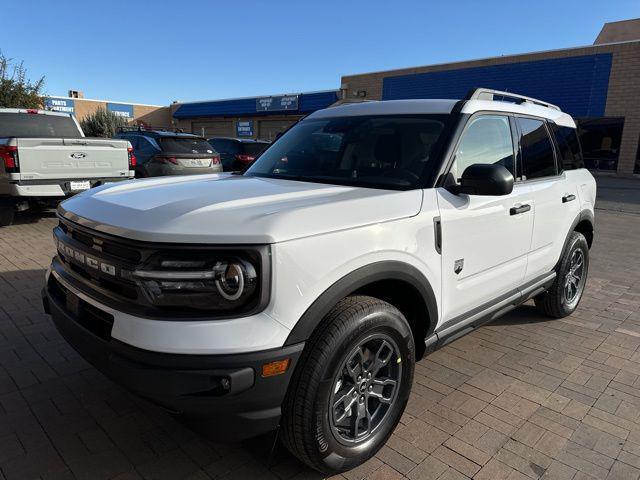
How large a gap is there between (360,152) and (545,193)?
1651mm

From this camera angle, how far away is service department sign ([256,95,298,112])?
99.9ft

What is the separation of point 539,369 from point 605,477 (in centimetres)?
121

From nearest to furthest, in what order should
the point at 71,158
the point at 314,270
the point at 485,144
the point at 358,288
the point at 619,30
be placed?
the point at 314,270 < the point at 358,288 < the point at 485,144 < the point at 71,158 < the point at 619,30

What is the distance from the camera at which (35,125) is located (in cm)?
855

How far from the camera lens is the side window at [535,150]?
146 inches

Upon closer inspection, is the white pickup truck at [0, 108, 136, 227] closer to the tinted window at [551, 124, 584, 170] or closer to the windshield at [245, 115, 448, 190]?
the windshield at [245, 115, 448, 190]

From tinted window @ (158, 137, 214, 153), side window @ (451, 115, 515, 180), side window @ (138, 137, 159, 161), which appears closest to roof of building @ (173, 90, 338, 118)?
tinted window @ (158, 137, 214, 153)

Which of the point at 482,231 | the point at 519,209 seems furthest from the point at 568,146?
the point at 482,231

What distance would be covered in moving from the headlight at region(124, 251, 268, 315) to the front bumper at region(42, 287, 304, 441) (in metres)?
0.20

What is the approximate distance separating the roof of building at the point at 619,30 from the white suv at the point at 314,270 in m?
35.6

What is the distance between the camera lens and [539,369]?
3588 millimetres

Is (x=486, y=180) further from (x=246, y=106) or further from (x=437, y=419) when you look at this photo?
(x=246, y=106)

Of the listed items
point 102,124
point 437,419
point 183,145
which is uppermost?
point 102,124

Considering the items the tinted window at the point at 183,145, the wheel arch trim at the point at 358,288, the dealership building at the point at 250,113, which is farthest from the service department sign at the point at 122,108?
the wheel arch trim at the point at 358,288
